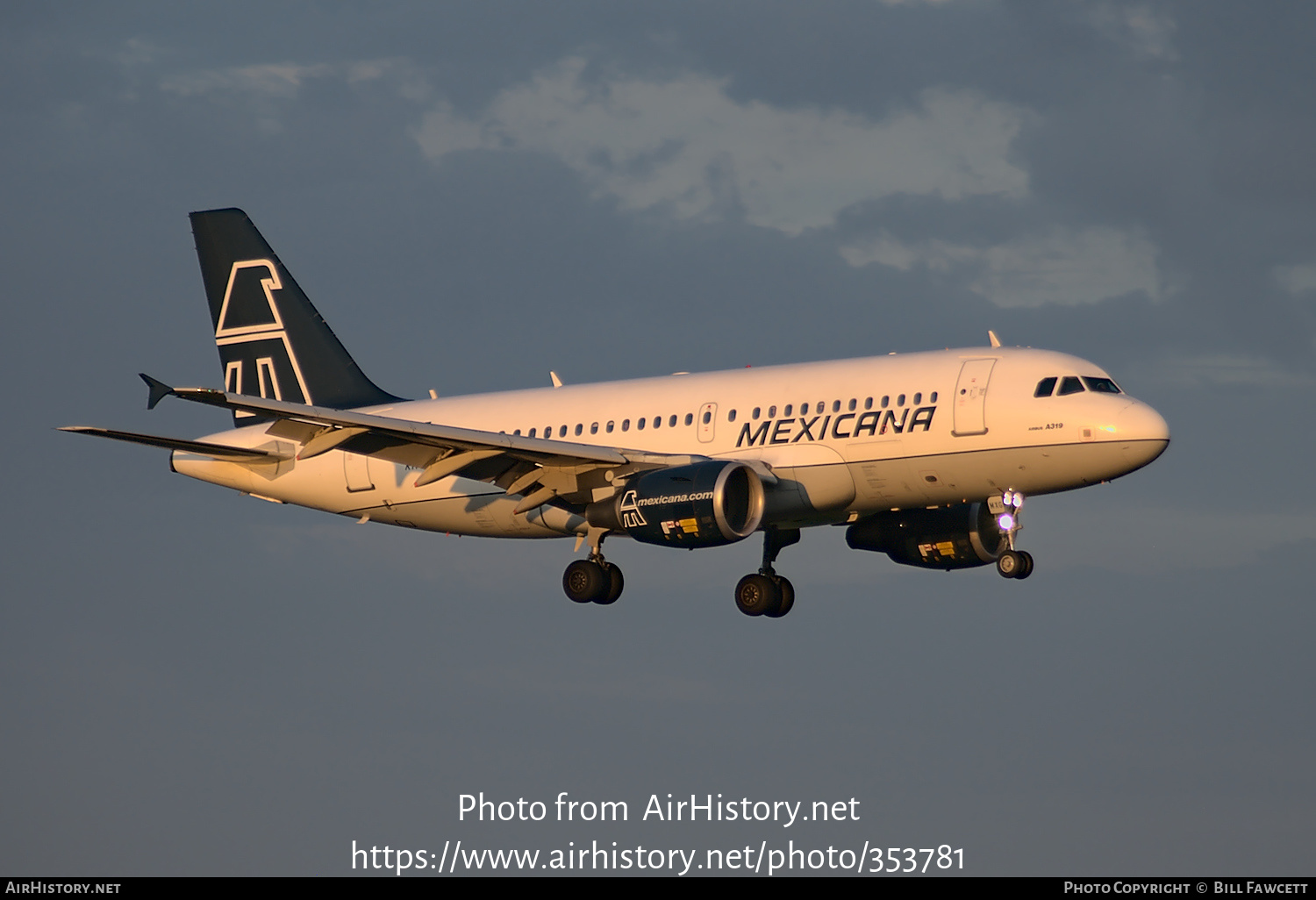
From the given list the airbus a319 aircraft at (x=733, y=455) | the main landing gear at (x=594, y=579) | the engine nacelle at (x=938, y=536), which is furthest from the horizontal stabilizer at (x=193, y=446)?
the engine nacelle at (x=938, y=536)

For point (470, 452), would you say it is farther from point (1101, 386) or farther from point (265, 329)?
point (1101, 386)

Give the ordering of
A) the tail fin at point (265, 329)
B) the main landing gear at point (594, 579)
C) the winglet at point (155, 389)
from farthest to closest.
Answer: the tail fin at point (265, 329) < the main landing gear at point (594, 579) < the winglet at point (155, 389)

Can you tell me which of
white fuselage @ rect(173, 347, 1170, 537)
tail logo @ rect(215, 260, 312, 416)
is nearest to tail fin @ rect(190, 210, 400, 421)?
tail logo @ rect(215, 260, 312, 416)

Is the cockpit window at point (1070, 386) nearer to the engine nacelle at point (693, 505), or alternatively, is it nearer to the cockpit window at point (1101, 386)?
the cockpit window at point (1101, 386)

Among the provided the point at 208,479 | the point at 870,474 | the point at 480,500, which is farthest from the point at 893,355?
the point at 208,479

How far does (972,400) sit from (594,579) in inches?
423

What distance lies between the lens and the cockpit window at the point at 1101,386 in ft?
135

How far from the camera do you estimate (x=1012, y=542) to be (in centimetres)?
4238

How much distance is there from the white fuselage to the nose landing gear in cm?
35

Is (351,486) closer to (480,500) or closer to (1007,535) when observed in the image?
(480,500)

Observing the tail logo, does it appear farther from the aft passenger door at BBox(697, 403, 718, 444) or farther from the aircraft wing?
the aft passenger door at BBox(697, 403, 718, 444)

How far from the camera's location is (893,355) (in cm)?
4334

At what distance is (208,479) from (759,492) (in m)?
16.6

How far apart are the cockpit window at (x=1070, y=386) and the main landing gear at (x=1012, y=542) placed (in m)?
2.53
